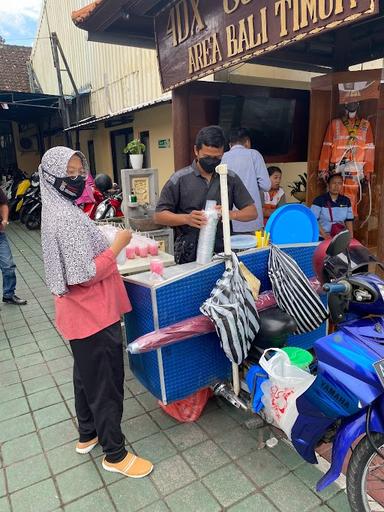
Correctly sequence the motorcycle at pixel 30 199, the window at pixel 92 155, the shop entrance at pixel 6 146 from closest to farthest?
the motorcycle at pixel 30 199 < the window at pixel 92 155 < the shop entrance at pixel 6 146

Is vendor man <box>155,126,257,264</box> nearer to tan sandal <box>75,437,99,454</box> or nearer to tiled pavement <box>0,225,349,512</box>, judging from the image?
tiled pavement <box>0,225,349,512</box>

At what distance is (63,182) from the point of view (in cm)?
189

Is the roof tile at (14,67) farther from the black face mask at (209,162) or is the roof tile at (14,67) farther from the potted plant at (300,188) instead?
the black face mask at (209,162)

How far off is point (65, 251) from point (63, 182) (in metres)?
0.33

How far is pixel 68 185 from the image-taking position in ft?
6.25

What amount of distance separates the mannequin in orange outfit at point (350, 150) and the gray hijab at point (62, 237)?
323 cm

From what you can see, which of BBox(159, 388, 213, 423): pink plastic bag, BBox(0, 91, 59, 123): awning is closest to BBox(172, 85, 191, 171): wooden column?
BBox(159, 388, 213, 423): pink plastic bag

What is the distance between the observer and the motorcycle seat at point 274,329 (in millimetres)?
2248

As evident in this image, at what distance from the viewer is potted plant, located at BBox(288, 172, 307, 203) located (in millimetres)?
5655

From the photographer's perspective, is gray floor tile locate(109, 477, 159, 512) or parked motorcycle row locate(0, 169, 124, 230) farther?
parked motorcycle row locate(0, 169, 124, 230)

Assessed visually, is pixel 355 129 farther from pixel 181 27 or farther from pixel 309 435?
pixel 309 435

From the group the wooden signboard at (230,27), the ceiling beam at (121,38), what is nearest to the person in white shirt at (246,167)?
the wooden signboard at (230,27)

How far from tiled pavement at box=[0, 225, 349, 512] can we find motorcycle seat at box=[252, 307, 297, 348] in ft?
1.98

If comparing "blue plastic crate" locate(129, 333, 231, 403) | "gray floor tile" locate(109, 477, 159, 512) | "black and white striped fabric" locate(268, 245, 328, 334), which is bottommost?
"gray floor tile" locate(109, 477, 159, 512)
